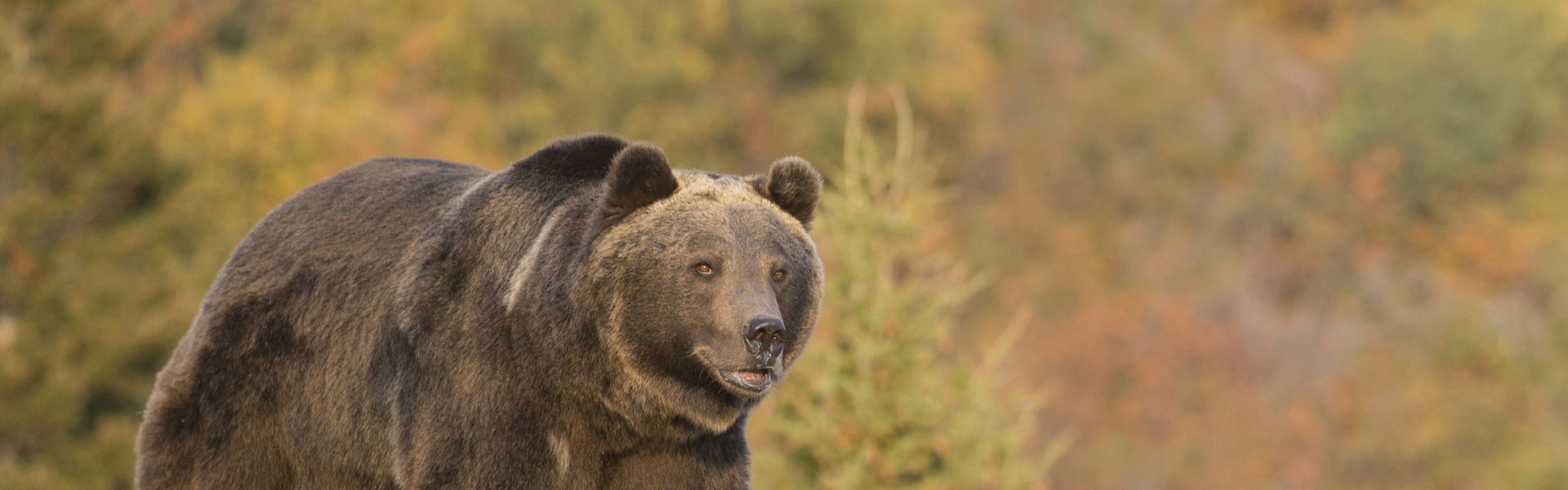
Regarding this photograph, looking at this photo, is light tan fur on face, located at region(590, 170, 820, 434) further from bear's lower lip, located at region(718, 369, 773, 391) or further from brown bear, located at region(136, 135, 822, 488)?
bear's lower lip, located at region(718, 369, 773, 391)

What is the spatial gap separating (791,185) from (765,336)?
0.75m

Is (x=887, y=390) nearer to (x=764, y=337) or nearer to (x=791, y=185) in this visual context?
(x=791, y=185)

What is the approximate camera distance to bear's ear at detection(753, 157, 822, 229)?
6.62 m

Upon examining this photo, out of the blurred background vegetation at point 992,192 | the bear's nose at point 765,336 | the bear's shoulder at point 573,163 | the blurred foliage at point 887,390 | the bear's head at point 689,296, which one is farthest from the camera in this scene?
the blurred background vegetation at point 992,192

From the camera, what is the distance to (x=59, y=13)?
30.1 meters

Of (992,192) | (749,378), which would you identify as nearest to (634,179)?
(749,378)

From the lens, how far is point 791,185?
21.8 ft

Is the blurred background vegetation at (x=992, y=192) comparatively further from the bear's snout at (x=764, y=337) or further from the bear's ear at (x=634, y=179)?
the bear's snout at (x=764, y=337)

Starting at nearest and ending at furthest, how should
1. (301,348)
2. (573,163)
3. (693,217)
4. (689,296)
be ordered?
(689,296), (693,217), (573,163), (301,348)

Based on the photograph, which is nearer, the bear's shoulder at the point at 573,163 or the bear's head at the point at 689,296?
the bear's head at the point at 689,296

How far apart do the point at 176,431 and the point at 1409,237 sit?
245 feet

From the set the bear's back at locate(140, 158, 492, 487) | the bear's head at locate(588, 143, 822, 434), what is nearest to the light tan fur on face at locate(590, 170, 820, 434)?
the bear's head at locate(588, 143, 822, 434)

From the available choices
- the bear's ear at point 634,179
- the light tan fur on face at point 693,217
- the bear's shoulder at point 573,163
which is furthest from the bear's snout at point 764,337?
the bear's shoulder at point 573,163

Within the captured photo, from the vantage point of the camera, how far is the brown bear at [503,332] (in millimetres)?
6164
